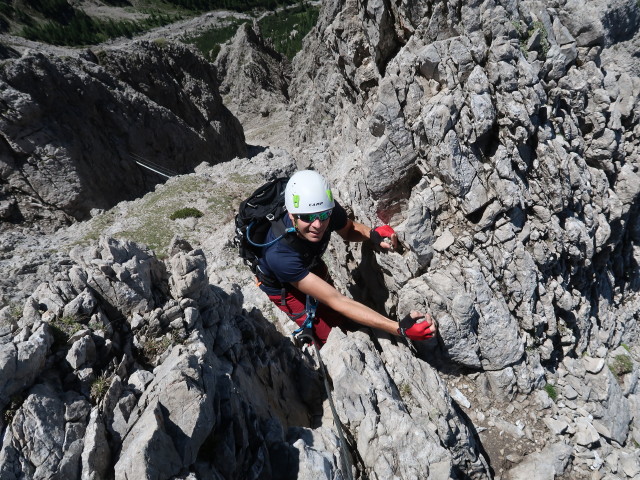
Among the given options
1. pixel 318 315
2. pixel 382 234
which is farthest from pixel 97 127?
pixel 382 234

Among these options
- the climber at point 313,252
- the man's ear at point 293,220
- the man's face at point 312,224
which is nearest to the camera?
the climber at point 313,252

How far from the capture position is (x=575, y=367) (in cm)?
1002

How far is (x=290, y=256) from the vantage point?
26.6 feet

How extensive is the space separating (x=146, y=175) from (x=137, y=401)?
38219 mm

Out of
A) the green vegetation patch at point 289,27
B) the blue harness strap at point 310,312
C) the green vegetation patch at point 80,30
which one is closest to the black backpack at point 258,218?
the blue harness strap at point 310,312

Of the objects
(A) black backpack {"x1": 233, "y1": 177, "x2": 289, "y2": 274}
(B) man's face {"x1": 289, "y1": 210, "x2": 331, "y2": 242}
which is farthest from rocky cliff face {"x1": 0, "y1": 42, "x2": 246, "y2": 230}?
(B) man's face {"x1": 289, "y1": 210, "x2": 331, "y2": 242}

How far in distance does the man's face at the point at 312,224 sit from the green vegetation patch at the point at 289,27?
88.4 m

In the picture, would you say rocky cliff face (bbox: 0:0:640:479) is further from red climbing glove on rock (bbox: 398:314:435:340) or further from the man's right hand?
red climbing glove on rock (bbox: 398:314:435:340)

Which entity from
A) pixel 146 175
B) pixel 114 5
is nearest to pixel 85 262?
pixel 146 175

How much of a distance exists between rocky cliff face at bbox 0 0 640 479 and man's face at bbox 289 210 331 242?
86.7 inches

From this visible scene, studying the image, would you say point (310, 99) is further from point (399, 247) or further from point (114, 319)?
point (114, 319)

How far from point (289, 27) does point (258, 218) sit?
433ft

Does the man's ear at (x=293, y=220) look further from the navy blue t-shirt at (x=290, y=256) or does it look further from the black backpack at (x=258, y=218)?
the black backpack at (x=258, y=218)

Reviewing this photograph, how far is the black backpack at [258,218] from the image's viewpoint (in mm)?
8893
